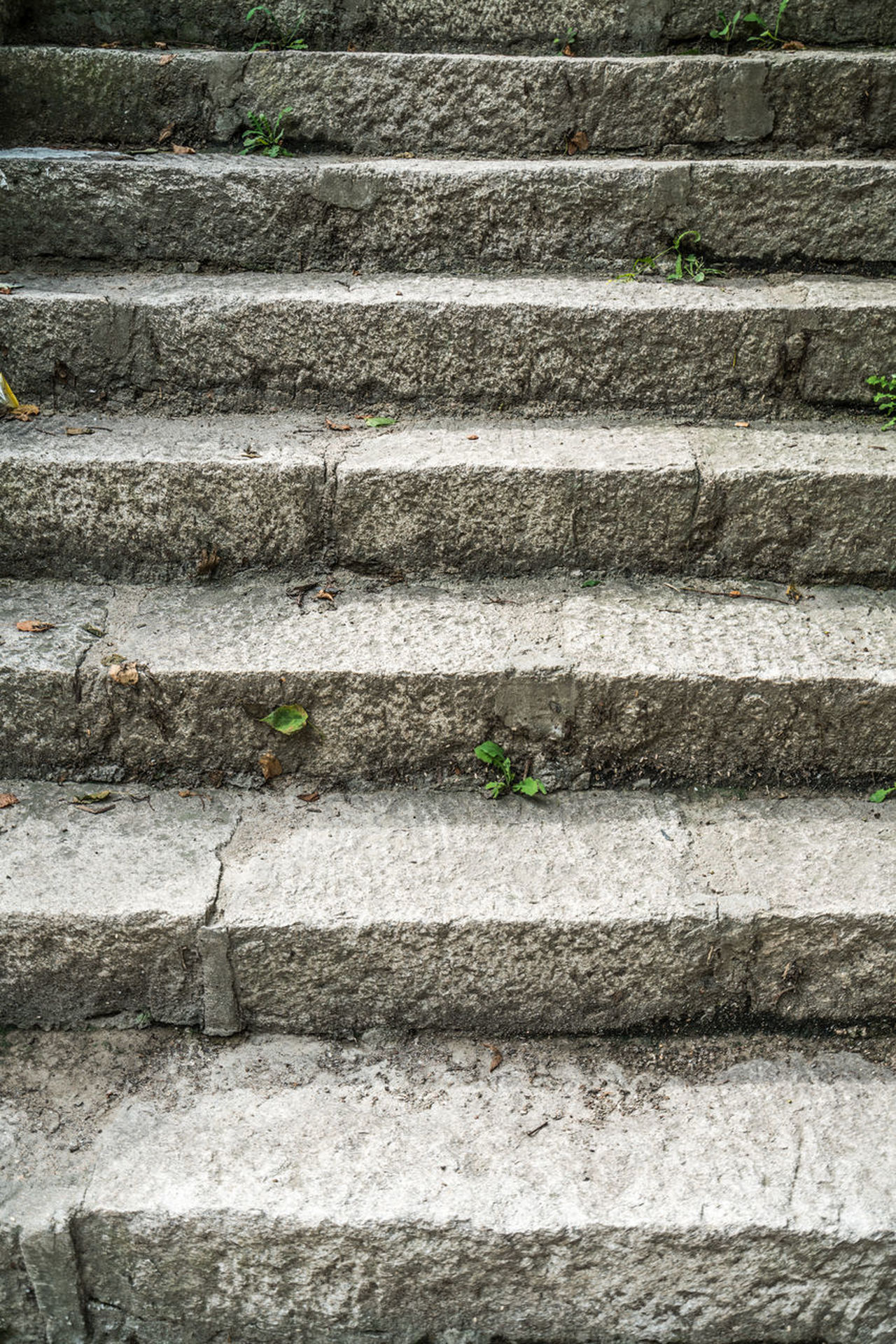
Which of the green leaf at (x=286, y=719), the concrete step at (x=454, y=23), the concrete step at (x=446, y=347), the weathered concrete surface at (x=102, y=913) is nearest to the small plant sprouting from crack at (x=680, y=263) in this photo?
the concrete step at (x=446, y=347)

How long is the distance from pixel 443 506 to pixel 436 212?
103cm

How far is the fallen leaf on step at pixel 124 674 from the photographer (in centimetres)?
211

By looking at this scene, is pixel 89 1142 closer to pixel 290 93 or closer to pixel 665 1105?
pixel 665 1105

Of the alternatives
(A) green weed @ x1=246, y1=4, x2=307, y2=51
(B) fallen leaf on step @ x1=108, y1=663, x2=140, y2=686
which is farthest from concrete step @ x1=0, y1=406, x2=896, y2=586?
(A) green weed @ x1=246, y1=4, x2=307, y2=51

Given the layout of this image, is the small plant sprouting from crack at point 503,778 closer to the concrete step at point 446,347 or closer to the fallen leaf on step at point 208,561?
the fallen leaf on step at point 208,561

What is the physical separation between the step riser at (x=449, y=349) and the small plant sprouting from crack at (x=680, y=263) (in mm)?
186

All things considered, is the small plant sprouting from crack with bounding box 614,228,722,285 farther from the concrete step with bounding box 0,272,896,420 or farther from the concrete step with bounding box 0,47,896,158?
the concrete step with bounding box 0,47,896,158

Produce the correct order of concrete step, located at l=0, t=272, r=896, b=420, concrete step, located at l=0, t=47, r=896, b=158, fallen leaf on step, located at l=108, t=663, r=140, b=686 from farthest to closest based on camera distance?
concrete step, located at l=0, t=47, r=896, b=158, concrete step, located at l=0, t=272, r=896, b=420, fallen leaf on step, located at l=108, t=663, r=140, b=686

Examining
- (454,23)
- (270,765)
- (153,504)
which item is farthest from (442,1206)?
(454,23)

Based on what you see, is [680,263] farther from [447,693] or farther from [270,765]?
[270,765]

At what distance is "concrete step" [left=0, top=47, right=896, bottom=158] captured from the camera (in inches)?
118

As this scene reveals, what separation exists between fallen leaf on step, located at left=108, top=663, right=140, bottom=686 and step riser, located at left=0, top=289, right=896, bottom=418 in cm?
88

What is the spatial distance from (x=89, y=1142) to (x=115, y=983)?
287 mm

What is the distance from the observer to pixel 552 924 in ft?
6.18
